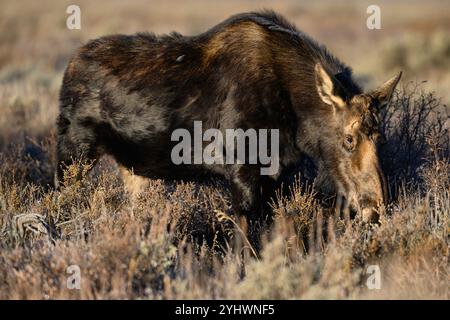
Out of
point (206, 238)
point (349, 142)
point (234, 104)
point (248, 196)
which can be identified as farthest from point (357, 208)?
point (206, 238)

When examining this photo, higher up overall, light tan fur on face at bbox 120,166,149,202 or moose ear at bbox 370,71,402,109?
moose ear at bbox 370,71,402,109

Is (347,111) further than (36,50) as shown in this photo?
No

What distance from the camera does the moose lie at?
277 inches

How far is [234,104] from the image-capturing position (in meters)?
7.36

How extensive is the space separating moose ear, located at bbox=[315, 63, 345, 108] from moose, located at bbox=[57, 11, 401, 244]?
1 cm

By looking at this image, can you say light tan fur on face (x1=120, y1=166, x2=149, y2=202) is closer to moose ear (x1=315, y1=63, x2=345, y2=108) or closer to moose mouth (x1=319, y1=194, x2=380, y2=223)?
moose mouth (x1=319, y1=194, x2=380, y2=223)

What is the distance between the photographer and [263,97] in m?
7.30

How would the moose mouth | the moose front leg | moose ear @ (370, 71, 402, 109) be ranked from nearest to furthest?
the moose mouth
moose ear @ (370, 71, 402, 109)
the moose front leg

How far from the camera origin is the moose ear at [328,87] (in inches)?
273

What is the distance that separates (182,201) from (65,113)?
1.60 meters

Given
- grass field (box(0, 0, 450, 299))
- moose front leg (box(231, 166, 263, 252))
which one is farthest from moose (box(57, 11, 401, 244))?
grass field (box(0, 0, 450, 299))
